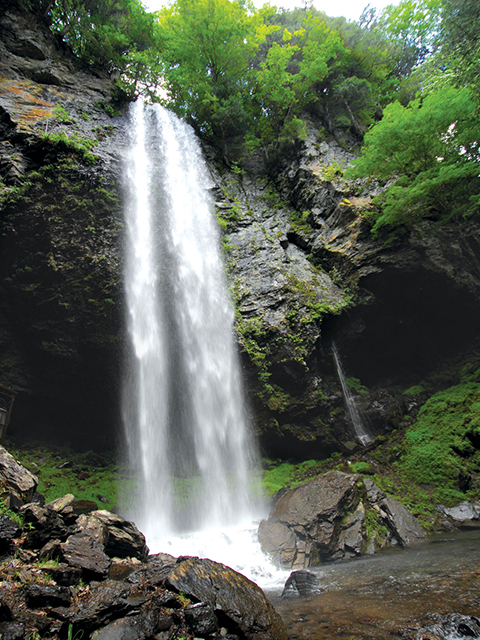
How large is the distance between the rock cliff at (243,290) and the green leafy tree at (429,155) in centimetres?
101

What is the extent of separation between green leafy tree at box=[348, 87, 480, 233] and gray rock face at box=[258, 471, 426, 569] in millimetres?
8483

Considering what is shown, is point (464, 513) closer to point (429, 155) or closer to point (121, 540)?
point (121, 540)

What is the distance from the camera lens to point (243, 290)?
453 inches

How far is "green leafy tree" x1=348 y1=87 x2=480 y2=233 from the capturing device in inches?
348

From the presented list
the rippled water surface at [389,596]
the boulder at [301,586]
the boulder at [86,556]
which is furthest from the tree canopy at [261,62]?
the boulder at [86,556]

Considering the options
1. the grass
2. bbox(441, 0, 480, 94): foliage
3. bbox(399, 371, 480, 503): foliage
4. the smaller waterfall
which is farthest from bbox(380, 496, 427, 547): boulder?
bbox(441, 0, 480, 94): foliage

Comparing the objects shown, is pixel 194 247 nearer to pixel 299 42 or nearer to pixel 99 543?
pixel 99 543

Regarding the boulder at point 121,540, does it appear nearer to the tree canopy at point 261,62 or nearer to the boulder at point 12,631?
the boulder at point 12,631

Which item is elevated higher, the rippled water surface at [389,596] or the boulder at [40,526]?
the boulder at [40,526]

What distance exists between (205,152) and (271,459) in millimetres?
14824

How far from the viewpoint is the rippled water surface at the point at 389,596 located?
2.73 m

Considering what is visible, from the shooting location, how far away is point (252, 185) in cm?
1509

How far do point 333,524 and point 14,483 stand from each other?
584 cm

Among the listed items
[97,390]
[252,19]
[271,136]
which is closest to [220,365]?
[97,390]
